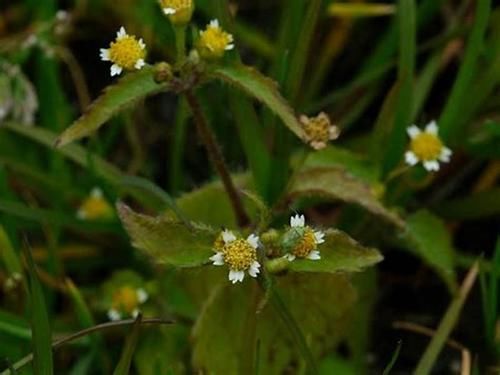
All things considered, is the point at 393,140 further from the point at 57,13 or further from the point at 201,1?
the point at 57,13

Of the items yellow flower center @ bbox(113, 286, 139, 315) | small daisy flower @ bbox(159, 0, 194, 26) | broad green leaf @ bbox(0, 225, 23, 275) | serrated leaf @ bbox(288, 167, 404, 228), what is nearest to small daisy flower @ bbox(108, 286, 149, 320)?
yellow flower center @ bbox(113, 286, 139, 315)

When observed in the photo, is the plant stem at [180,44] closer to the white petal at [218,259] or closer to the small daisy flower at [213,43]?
the small daisy flower at [213,43]

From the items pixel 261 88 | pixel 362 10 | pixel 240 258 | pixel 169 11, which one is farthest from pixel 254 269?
pixel 362 10

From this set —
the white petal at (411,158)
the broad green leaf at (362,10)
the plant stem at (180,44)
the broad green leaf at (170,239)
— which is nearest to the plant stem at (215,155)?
the plant stem at (180,44)

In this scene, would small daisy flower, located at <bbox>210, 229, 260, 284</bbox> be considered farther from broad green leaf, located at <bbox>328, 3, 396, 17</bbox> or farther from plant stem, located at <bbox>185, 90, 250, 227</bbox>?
broad green leaf, located at <bbox>328, 3, 396, 17</bbox>

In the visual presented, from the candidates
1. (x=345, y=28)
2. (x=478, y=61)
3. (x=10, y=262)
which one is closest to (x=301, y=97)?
(x=345, y=28)

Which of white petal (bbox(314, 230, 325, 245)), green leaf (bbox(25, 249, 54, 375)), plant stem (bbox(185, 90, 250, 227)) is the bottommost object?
green leaf (bbox(25, 249, 54, 375))
